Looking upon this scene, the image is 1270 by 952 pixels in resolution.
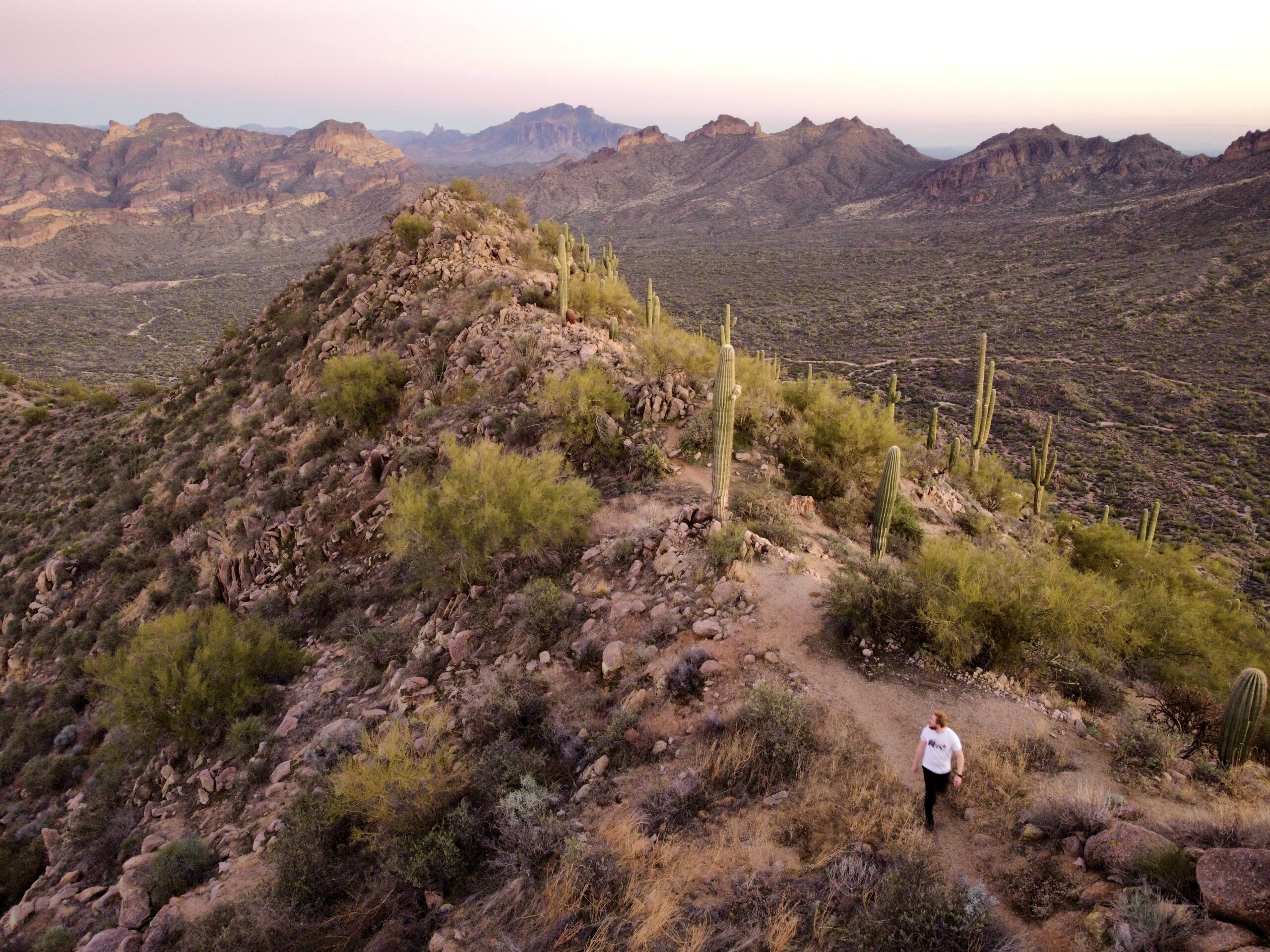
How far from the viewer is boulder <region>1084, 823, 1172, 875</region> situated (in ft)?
15.0

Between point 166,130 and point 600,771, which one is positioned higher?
point 166,130

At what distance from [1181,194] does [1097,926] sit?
304 feet

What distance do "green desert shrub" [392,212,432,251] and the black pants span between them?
2390cm

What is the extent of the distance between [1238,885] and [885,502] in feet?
21.0

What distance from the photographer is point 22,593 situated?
56.7ft

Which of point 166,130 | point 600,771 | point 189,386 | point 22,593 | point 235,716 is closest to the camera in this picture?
point 600,771

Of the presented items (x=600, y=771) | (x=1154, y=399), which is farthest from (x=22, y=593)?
(x=1154, y=399)

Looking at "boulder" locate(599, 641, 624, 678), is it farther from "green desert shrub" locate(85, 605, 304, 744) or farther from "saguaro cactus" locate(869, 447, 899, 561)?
"green desert shrub" locate(85, 605, 304, 744)

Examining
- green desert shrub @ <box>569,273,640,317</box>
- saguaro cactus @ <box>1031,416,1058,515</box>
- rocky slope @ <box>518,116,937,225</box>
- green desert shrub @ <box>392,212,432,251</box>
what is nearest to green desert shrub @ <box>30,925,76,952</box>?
green desert shrub @ <box>569,273,640,317</box>

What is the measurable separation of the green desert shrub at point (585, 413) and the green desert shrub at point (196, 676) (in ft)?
20.3

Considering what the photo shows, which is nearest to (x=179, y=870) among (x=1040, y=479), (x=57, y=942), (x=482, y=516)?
(x=57, y=942)

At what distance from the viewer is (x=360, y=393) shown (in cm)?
1712

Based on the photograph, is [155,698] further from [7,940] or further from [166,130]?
[166,130]

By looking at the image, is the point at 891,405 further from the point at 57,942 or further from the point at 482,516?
the point at 57,942
